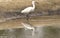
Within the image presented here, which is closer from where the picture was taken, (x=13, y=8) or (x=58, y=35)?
(x=13, y=8)

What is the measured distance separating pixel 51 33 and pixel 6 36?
0.43 m

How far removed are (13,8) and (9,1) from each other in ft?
0.23

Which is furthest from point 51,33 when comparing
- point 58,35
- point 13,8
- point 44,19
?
point 13,8

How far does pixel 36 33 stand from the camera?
161 cm

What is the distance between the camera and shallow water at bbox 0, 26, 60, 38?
5.21 ft

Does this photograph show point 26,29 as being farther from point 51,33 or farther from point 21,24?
point 51,33

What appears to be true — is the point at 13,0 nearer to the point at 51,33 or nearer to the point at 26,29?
the point at 26,29

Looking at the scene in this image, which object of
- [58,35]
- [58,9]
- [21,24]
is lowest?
[58,35]

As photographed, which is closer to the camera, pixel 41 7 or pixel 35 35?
pixel 41 7

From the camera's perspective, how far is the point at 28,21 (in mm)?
1471

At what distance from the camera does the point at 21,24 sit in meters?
1.47

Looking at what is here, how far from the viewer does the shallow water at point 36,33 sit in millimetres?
1589

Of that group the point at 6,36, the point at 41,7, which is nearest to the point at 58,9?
the point at 41,7

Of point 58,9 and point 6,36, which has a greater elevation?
point 58,9
